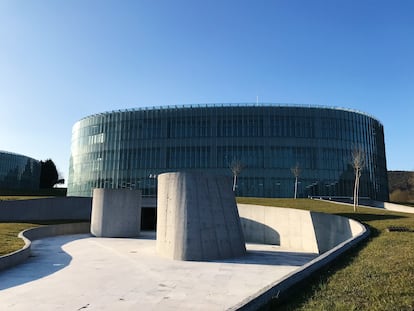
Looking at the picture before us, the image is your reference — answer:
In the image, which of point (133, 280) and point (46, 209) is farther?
point (46, 209)

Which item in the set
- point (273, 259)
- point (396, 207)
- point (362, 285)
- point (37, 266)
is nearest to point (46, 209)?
point (37, 266)

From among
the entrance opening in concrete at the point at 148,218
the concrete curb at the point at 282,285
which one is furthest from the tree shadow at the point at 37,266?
the entrance opening in concrete at the point at 148,218

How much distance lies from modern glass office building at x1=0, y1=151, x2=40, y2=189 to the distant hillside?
91.6 meters

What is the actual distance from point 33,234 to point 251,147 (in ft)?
137

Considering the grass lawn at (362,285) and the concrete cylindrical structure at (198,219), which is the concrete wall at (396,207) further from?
the grass lawn at (362,285)

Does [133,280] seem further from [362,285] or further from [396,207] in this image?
[396,207]

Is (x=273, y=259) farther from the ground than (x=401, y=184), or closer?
closer

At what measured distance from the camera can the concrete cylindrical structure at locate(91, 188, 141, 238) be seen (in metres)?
30.8

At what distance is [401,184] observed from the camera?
105125 mm

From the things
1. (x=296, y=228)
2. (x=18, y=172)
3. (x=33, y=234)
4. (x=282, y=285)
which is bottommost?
(x=33, y=234)

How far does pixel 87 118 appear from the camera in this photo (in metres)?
73.9

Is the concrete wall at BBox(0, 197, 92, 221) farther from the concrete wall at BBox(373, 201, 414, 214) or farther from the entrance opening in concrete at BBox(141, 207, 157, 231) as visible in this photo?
the concrete wall at BBox(373, 201, 414, 214)

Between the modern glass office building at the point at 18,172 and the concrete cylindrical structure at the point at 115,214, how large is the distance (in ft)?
250

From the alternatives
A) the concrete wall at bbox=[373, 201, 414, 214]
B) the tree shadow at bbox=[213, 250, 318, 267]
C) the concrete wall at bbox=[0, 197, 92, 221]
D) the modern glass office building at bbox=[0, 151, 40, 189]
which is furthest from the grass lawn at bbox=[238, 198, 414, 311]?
the modern glass office building at bbox=[0, 151, 40, 189]
